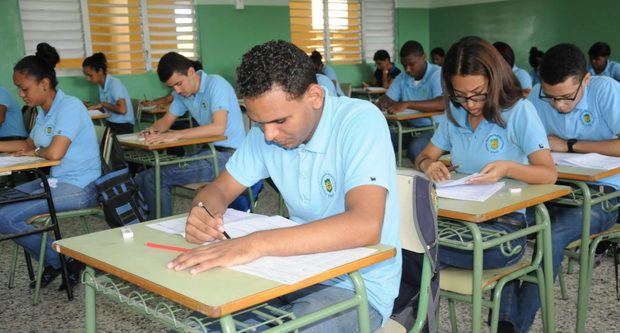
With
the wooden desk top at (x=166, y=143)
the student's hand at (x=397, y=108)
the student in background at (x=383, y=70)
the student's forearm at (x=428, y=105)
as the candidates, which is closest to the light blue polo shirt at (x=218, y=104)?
the wooden desk top at (x=166, y=143)

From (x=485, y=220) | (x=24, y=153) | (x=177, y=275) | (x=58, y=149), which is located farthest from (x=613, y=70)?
(x=177, y=275)

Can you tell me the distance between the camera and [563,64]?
2555 millimetres

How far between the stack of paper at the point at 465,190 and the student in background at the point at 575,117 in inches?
19.0

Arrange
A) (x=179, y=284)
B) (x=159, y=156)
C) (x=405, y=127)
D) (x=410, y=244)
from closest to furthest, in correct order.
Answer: (x=179, y=284)
(x=410, y=244)
(x=159, y=156)
(x=405, y=127)

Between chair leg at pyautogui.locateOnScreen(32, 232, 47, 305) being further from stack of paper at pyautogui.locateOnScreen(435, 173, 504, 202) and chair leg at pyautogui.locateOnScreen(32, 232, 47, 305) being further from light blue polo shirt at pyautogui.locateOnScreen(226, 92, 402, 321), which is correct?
stack of paper at pyautogui.locateOnScreen(435, 173, 504, 202)

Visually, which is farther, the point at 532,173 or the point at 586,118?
the point at 586,118

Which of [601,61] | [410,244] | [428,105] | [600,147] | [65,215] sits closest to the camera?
[410,244]

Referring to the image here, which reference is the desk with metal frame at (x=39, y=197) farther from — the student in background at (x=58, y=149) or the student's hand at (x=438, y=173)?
the student's hand at (x=438, y=173)

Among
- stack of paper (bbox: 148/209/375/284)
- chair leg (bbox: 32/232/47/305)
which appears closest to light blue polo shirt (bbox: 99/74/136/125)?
chair leg (bbox: 32/232/47/305)

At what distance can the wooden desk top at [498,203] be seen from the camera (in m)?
1.76

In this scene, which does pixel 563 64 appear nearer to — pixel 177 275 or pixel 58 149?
pixel 177 275

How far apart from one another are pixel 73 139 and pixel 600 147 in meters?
2.62

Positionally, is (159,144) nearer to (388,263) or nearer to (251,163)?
(251,163)

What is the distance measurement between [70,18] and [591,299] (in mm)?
5963
